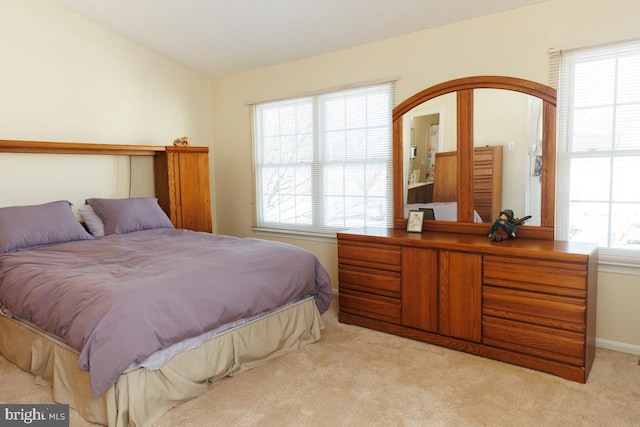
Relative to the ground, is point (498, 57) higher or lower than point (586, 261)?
higher

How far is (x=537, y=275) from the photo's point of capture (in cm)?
247

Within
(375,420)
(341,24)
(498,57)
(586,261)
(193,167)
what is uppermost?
(341,24)

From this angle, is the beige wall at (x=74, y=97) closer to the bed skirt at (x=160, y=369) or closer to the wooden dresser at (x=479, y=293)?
the bed skirt at (x=160, y=369)

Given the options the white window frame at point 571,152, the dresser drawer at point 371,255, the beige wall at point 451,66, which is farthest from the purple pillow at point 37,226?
the white window frame at point 571,152

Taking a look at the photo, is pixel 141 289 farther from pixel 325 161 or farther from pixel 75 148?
pixel 325 161

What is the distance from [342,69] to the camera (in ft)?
13.0

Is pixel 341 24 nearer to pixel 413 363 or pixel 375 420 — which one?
pixel 413 363

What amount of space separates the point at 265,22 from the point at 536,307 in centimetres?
300

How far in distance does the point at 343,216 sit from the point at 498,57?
190 centimetres

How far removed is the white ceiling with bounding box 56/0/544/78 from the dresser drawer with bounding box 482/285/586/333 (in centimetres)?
199

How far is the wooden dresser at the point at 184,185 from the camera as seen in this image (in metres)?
4.29

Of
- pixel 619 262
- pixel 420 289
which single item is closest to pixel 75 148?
pixel 420 289

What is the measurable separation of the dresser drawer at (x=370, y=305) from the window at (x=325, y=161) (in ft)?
2.72

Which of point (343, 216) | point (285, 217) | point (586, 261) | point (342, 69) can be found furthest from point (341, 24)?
point (586, 261)
